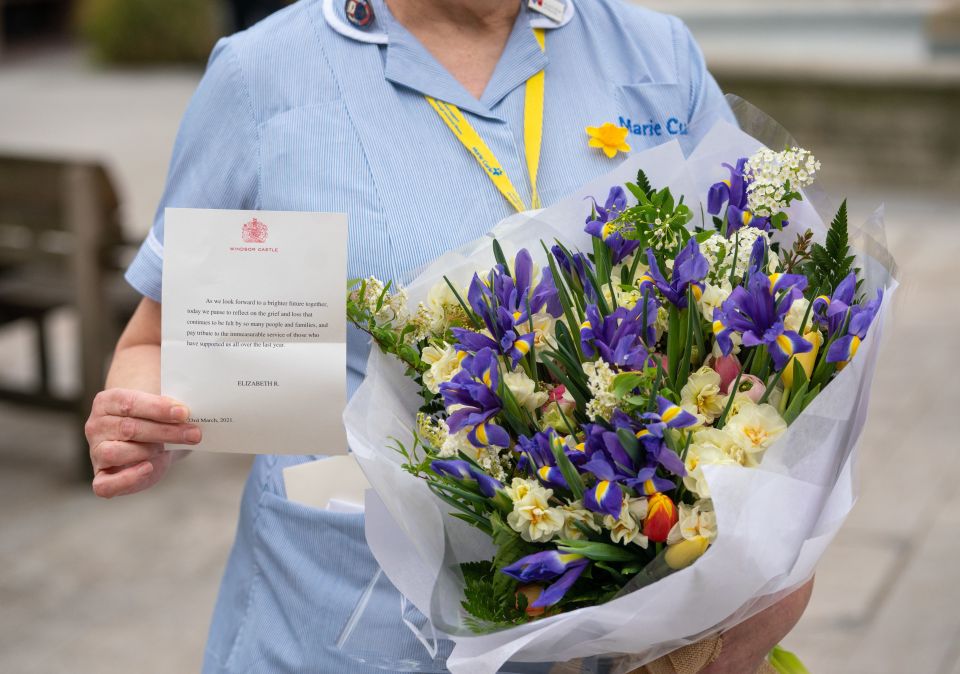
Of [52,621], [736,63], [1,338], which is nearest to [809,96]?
[736,63]

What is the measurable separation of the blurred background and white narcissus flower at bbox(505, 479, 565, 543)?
420 millimetres

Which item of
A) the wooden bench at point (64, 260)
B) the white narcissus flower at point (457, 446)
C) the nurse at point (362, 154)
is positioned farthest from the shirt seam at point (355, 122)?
the wooden bench at point (64, 260)

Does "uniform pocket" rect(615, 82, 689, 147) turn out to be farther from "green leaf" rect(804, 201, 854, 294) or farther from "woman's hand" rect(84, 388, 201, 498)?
"woman's hand" rect(84, 388, 201, 498)

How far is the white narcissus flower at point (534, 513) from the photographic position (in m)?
1.27

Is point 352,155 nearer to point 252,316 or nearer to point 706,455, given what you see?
point 252,316

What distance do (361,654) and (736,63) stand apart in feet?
26.8

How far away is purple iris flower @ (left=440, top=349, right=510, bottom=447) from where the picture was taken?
4.29ft

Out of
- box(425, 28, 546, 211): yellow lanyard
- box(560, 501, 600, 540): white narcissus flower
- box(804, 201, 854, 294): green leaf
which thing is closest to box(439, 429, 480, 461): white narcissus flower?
box(560, 501, 600, 540): white narcissus flower

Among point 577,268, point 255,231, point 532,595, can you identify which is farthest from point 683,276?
point 255,231

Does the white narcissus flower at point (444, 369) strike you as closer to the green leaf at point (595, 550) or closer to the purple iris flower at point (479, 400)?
the purple iris flower at point (479, 400)

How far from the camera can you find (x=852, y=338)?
129cm

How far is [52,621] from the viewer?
4.07m

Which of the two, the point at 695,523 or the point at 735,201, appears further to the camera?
the point at 735,201

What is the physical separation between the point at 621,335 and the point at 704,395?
0.11 meters
